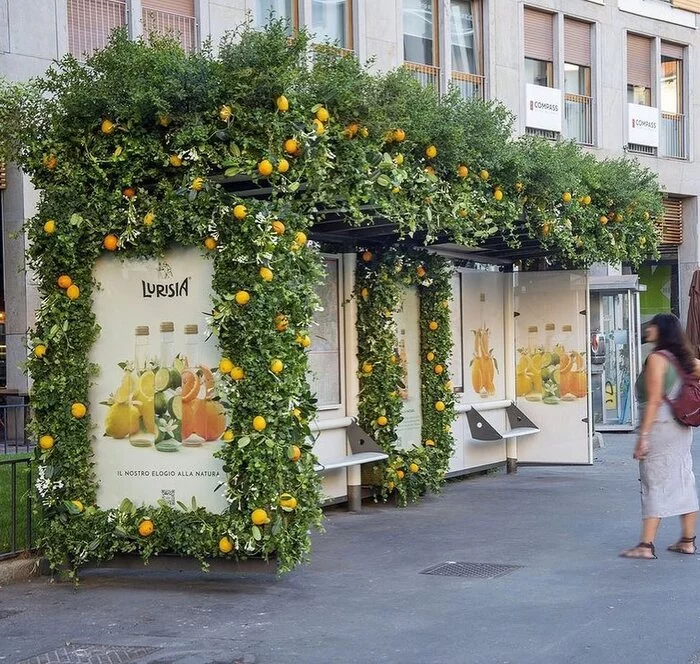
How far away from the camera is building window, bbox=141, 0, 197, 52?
19.0 m

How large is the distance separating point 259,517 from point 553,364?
769 centimetres

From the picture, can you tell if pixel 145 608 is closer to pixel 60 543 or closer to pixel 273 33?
pixel 60 543

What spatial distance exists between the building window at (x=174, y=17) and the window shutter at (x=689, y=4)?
1410cm

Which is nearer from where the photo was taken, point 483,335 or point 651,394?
point 651,394

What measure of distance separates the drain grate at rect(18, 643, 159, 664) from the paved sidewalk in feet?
0.09

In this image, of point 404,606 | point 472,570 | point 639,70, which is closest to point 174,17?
point 472,570

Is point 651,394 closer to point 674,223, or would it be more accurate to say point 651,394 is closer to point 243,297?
point 243,297

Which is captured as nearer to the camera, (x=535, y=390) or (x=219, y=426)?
(x=219, y=426)

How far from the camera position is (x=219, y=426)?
28.0ft

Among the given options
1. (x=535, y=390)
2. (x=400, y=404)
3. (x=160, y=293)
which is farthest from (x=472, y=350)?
(x=160, y=293)

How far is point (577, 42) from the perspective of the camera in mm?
27359

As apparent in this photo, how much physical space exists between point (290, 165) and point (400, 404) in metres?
4.78

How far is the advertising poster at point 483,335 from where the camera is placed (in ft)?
48.3

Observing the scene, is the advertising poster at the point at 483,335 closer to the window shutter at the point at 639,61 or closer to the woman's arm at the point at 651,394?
the woman's arm at the point at 651,394
